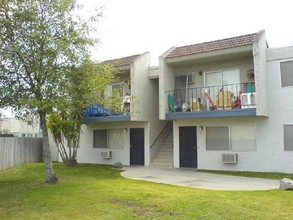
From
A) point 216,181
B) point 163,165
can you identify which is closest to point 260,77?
point 216,181

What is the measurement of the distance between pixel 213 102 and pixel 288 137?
3956 millimetres

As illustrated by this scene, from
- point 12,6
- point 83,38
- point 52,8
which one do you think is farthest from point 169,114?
point 12,6

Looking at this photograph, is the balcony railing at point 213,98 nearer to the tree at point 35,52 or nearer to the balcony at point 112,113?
the balcony at point 112,113

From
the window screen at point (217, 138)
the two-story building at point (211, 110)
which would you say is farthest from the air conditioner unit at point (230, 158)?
the window screen at point (217, 138)

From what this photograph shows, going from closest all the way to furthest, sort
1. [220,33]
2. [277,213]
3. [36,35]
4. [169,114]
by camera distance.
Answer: [277,213] → [36,35] → [169,114] → [220,33]

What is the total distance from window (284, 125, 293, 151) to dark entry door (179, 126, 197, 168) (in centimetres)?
474

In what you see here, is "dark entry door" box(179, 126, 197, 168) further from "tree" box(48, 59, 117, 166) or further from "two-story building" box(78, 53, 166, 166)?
"tree" box(48, 59, 117, 166)

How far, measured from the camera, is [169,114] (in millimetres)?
16469

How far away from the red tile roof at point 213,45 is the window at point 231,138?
414 centimetres

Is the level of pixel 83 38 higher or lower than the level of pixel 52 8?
lower

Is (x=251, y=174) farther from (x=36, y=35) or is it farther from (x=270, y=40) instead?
(x=36, y=35)

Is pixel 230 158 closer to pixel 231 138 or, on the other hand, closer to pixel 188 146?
pixel 231 138

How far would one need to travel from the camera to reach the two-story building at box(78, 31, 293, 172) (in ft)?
47.7

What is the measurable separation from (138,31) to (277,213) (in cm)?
1059
